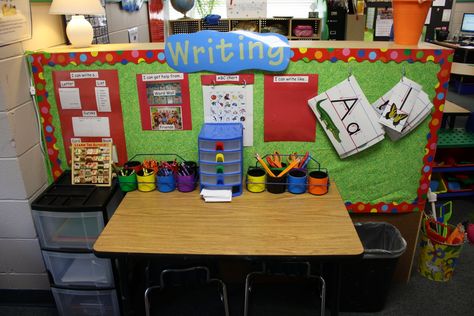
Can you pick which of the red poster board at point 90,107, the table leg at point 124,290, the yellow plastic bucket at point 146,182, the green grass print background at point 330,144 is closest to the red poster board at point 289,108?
the green grass print background at point 330,144

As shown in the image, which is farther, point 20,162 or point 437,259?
point 437,259

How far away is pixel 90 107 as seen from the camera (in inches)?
73.0

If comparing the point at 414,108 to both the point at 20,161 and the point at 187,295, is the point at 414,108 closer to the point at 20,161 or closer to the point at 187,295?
the point at 187,295

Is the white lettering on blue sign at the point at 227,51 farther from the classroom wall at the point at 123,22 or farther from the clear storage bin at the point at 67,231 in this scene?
the classroom wall at the point at 123,22

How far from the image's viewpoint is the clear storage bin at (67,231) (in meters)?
1.69

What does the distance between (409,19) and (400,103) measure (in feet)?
1.14

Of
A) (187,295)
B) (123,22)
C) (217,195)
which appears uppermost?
(123,22)

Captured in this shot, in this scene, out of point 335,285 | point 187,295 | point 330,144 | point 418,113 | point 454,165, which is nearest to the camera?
point 335,285

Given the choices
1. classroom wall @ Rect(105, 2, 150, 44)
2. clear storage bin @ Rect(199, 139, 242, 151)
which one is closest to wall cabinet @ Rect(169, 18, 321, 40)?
classroom wall @ Rect(105, 2, 150, 44)

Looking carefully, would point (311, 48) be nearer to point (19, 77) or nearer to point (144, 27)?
point (19, 77)


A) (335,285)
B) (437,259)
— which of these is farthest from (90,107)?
(437,259)

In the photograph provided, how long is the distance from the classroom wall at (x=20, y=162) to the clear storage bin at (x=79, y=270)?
0.23 metres

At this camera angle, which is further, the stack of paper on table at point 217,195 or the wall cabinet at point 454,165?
the wall cabinet at point 454,165

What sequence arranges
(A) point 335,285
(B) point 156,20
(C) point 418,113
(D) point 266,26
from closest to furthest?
(A) point 335,285 → (C) point 418,113 → (B) point 156,20 → (D) point 266,26
